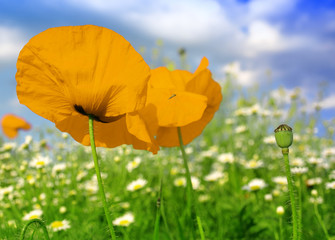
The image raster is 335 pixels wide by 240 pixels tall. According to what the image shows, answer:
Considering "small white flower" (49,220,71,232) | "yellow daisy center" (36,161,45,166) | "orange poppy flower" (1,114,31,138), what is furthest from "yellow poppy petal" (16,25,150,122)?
"orange poppy flower" (1,114,31,138)

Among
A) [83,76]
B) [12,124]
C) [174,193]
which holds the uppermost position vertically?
[12,124]

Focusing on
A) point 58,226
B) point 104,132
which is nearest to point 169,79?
point 104,132

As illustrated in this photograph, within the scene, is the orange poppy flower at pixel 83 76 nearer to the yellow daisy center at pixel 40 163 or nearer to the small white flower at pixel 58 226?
the small white flower at pixel 58 226

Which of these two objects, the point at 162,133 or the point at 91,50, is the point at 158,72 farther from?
the point at 91,50

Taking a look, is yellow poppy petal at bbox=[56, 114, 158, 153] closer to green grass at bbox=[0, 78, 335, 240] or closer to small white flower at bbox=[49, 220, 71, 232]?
Answer: green grass at bbox=[0, 78, 335, 240]

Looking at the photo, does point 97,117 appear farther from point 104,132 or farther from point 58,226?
point 58,226

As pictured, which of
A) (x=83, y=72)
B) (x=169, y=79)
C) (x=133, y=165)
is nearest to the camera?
(x=83, y=72)

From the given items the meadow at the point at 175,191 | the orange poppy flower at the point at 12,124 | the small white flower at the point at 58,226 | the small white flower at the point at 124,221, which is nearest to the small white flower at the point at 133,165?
the meadow at the point at 175,191

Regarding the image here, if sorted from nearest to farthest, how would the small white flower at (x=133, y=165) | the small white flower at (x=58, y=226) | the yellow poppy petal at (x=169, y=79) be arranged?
the yellow poppy petal at (x=169, y=79) < the small white flower at (x=58, y=226) < the small white flower at (x=133, y=165)
